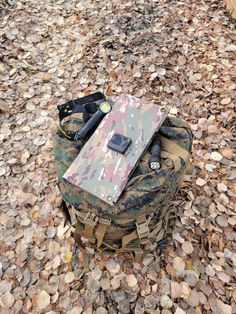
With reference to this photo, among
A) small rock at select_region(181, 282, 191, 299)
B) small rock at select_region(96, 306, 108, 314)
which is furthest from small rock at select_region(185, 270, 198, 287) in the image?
small rock at select_region(96, 306, 108, 314)

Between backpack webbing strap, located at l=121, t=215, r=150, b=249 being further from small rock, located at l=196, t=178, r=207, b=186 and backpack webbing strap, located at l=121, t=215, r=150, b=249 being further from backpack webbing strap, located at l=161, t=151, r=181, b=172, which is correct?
small rock, located at l=196, t=178, r=207, b=186

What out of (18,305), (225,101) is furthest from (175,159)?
(225,101)

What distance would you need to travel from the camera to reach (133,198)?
5.72 feet

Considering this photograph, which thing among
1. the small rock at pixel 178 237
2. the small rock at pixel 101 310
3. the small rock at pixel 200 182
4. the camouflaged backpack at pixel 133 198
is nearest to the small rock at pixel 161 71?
the small rock at pixel 200 182

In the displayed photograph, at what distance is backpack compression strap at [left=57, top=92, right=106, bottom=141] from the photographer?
1909 millimetres

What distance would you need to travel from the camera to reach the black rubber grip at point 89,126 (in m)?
1.90

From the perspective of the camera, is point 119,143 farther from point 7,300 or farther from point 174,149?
point 7,300

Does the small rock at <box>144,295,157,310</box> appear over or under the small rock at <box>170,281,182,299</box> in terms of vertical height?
under

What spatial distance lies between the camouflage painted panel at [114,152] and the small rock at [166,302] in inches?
30.6

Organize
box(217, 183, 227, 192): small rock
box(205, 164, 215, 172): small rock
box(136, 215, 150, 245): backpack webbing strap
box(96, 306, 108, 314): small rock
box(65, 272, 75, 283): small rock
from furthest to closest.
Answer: box(205, 164, 215, 172): small rock → box(217, 183, 227, 192): small rock → box(65, 272, 75, 283): small rock → box(96, 306, 108, 314): small rock → box(136, 215, 150, 245): backpack webbing strap

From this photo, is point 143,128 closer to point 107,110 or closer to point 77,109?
point 107,110

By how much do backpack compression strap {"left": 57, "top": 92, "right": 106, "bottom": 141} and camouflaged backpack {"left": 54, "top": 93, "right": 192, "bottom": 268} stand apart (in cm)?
3

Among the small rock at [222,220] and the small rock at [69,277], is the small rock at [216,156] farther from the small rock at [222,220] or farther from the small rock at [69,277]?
the small rock at [69,277]

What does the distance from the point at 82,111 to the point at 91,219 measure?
0.61 m
